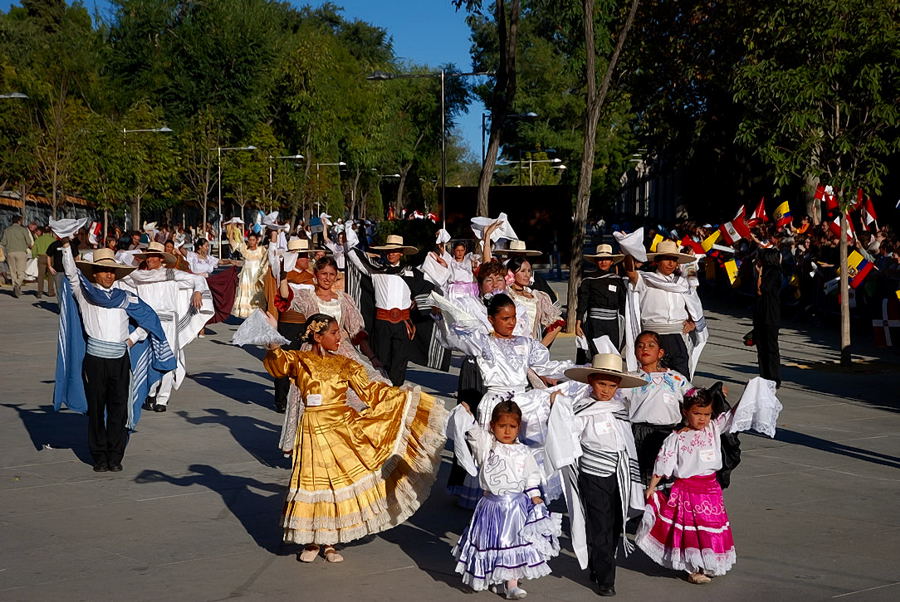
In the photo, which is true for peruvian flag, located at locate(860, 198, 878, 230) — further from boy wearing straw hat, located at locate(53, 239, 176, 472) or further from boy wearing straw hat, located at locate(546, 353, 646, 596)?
boy wearing straw hat, located at locate(546, 353, 646, 596)

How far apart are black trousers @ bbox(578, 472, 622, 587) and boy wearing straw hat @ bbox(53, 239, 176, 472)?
4753mm

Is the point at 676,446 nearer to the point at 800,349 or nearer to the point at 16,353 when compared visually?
the point at 800,349

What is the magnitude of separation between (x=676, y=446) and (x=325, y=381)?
213cm

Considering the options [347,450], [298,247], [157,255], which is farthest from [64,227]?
[347,450]

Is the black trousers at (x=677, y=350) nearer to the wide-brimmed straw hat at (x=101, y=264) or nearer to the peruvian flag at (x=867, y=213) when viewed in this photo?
the wide-brimmed straw hat at (x=101, y=264)

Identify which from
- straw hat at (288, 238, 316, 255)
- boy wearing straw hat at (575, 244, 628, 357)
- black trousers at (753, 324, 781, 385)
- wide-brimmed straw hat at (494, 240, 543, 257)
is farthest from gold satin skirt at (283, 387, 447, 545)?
black trousers at (753, 324, 781, 385)

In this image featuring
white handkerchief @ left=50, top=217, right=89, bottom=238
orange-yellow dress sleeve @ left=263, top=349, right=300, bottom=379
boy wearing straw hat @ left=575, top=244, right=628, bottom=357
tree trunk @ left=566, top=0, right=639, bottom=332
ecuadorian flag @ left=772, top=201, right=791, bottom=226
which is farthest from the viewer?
ecuadorian flag @ left=772, top=201, right=791, bottom=226

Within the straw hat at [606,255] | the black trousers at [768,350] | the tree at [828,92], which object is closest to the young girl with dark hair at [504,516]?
the straw hat at [606,255]

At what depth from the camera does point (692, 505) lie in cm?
667

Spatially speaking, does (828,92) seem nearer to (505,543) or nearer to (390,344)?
(390,344)

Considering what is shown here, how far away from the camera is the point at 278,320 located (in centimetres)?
1271

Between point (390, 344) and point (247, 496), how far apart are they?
427 centimetres

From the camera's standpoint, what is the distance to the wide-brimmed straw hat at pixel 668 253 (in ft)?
35.4

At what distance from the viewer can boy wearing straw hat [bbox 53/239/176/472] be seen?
9773mm
